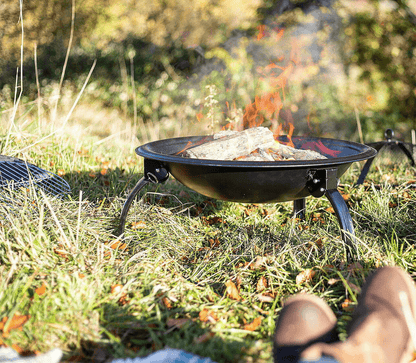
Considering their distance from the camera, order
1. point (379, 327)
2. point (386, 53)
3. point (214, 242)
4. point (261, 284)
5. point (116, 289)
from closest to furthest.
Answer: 1. point (379, 327)
2. point (116, 289)
3. point (261, 284)
4. point (214, 242)
5. point (386, 53)

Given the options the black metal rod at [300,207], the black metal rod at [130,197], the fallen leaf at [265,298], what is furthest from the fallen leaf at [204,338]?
the black metal rod at [300,207]

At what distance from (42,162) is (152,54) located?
5027 mm

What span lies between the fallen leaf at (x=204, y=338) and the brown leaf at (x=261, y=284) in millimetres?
500

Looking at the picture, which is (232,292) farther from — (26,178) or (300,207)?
(26,178)

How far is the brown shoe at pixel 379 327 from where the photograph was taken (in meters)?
1.04

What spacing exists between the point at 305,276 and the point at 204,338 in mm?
728

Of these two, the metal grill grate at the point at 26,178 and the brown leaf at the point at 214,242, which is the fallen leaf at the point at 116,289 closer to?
the brown leaf at the point at 214,242

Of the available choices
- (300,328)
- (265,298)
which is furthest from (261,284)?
(300,328)

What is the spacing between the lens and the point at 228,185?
185cm

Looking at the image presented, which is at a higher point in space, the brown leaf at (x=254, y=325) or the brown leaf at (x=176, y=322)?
the brown leaf at (x=176, y=322)

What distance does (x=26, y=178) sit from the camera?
261cm

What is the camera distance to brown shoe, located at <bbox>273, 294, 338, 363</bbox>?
44.8 inches

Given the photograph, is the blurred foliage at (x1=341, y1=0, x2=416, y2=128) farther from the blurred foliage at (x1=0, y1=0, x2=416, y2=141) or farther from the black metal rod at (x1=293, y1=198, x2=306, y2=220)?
the black metal rod at (x1=293, y1=198, x2=306, y2=220)

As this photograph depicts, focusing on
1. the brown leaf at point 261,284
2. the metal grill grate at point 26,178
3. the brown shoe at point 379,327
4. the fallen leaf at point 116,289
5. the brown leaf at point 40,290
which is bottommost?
the brown leaf at point 261,284
